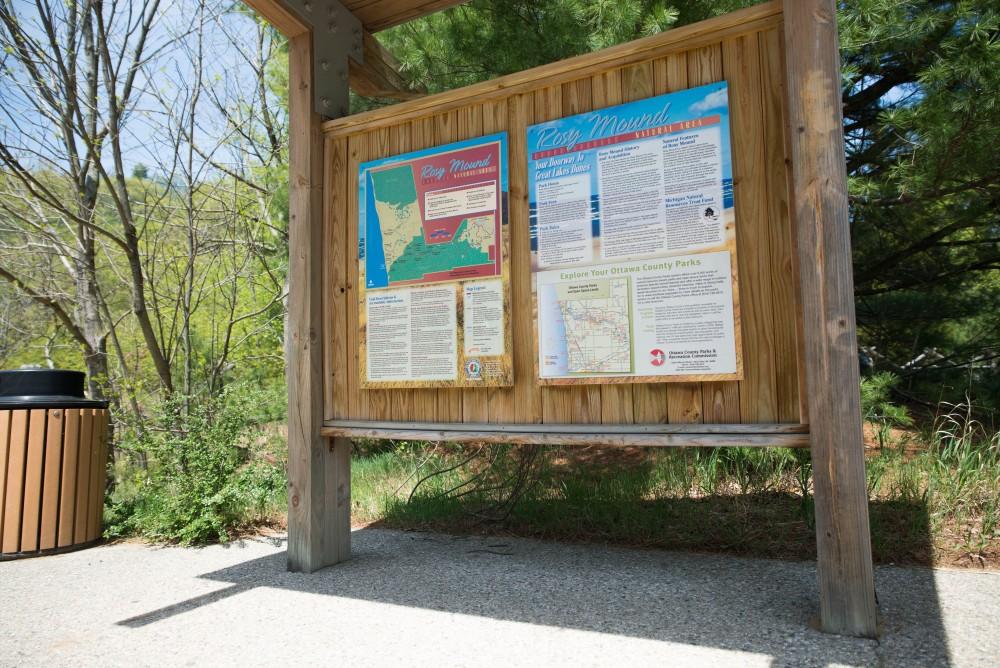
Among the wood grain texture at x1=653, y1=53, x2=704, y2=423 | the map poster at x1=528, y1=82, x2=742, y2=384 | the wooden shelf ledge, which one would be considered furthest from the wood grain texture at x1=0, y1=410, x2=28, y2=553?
the wood grain texture at x1=653, y1=53, x2=704, y2=423

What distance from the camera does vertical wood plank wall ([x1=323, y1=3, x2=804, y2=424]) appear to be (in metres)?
2.67

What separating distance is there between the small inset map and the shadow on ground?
41.2 inches

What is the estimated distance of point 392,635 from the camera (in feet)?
8.36

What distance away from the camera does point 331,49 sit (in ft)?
12.8

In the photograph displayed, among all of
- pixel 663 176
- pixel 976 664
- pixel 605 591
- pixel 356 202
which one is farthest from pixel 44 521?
pixel 976 664

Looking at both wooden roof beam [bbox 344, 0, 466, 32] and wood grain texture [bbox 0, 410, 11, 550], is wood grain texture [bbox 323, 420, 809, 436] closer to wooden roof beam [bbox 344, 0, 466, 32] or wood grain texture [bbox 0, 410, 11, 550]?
wood grain texture [bbox 0, 410, 11, 550]

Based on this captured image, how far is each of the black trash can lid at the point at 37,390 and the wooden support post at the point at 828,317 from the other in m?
4.44

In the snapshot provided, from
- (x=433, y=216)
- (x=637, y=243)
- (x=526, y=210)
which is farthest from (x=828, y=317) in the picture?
(x=433, y=216)

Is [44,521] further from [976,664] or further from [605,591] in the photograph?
[976,664]

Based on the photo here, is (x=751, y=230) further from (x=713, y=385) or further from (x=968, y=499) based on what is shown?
(x=968, y=499)

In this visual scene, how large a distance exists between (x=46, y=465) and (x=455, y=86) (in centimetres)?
390

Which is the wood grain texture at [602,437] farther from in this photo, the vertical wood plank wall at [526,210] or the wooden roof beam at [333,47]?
the wooden roof beam at [333,47]

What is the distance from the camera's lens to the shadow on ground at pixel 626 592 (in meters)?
2.38

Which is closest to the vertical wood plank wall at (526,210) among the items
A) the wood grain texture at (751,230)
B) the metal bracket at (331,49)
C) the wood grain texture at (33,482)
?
the wood grain texture at (751,230)
